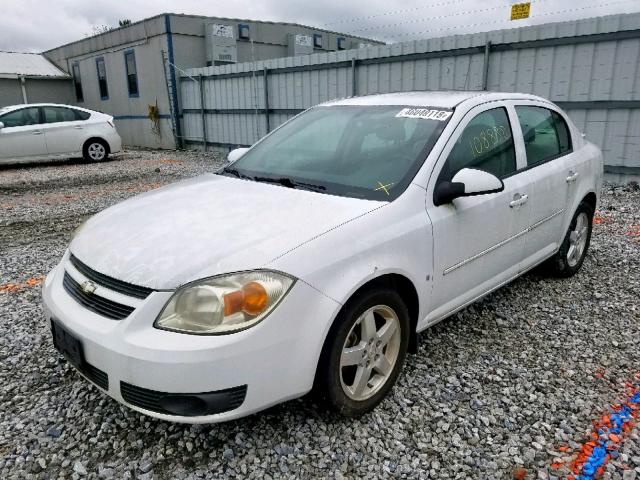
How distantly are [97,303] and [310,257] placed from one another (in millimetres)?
976

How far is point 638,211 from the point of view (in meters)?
6.78

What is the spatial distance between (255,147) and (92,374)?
198 centimetres

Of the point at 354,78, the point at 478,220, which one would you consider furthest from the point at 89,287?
the point at 354,78

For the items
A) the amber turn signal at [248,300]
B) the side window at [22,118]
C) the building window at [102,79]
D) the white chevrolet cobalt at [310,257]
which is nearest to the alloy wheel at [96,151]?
the side window at [22,118]

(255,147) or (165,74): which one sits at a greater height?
(165,74)

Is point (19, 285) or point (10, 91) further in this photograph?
point (10, 91)

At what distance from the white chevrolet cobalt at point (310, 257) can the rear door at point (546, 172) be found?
0.03 meters

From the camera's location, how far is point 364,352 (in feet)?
7.82

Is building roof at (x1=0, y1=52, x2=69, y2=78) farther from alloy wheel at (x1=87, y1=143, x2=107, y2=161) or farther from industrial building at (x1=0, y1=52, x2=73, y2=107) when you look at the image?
alloy wheel at (x1=87, y1=143, x2=107, y2=161)

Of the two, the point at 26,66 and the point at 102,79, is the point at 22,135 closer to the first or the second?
the point at 102,79

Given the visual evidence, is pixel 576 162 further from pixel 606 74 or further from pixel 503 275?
pixel 606 74

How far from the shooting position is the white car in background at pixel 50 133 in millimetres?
11398

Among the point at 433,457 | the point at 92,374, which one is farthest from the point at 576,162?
the point at 92,374

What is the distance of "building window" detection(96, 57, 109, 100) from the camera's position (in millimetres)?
20011
